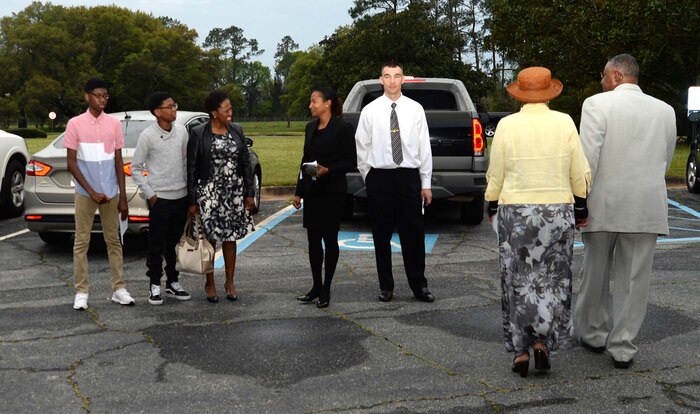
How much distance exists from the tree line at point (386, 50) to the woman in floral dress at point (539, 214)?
86.2 feet

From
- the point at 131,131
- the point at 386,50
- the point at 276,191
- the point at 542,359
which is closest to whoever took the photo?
the point at 542,359

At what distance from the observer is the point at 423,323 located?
21.4 feet

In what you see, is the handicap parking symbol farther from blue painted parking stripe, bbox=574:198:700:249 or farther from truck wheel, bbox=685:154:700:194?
truck wheel, bbox=685:154:700:194

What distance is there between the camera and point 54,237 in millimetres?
10484

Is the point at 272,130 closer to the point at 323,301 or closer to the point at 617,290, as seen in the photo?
the point at 323,301

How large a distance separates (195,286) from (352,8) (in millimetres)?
71085

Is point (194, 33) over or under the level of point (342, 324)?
over

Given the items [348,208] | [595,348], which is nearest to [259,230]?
[348,208]

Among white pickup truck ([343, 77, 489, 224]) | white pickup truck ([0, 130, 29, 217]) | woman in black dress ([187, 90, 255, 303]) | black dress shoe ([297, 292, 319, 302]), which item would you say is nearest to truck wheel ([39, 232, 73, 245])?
white pickup truck ([0, 130, 29, 217])

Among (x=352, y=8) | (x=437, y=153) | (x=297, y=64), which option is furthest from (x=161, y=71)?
(x=437, y=153)

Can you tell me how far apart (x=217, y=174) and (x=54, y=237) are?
4.14m

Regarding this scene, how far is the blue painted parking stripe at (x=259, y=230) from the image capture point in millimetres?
9435

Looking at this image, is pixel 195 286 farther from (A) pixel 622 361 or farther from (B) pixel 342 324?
(A) pixel 622 361

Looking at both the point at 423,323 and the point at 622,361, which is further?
the point at 423,323
